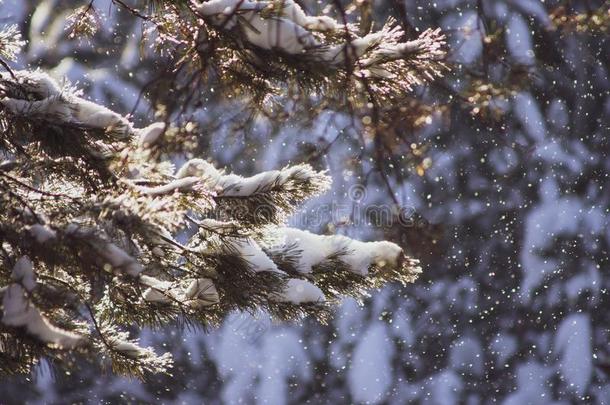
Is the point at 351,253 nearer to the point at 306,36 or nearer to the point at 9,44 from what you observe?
the point at 306,36

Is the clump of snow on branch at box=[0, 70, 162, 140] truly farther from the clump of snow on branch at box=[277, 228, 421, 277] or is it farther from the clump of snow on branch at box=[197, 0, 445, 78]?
the clump of snow on branch at box=[277, 228, 421, 277]

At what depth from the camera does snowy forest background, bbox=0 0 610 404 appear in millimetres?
7469

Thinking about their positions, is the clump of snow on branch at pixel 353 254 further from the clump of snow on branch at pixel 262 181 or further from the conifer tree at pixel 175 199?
the clump of snow on branch at pixel 262 181

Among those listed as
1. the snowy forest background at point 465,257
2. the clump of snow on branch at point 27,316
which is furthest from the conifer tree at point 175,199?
the snowy forest background at point 465,257

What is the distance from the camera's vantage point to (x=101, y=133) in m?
2.45

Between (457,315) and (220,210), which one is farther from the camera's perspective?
(457,315)

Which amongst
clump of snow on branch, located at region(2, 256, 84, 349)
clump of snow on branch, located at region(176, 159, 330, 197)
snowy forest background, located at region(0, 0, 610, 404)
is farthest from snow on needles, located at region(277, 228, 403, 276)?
snowy forest background, located at region(0, 0, 610, 404)

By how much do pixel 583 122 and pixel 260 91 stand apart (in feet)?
20.0

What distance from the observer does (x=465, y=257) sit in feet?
25.5

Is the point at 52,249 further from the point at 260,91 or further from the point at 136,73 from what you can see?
the point at 136,73

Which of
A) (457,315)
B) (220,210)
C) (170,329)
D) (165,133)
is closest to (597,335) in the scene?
(457,315)

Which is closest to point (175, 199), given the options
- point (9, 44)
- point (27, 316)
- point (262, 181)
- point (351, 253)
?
point (262, 181)

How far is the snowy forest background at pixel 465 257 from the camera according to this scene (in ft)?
24.5

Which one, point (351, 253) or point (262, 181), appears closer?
point (262, 181)
